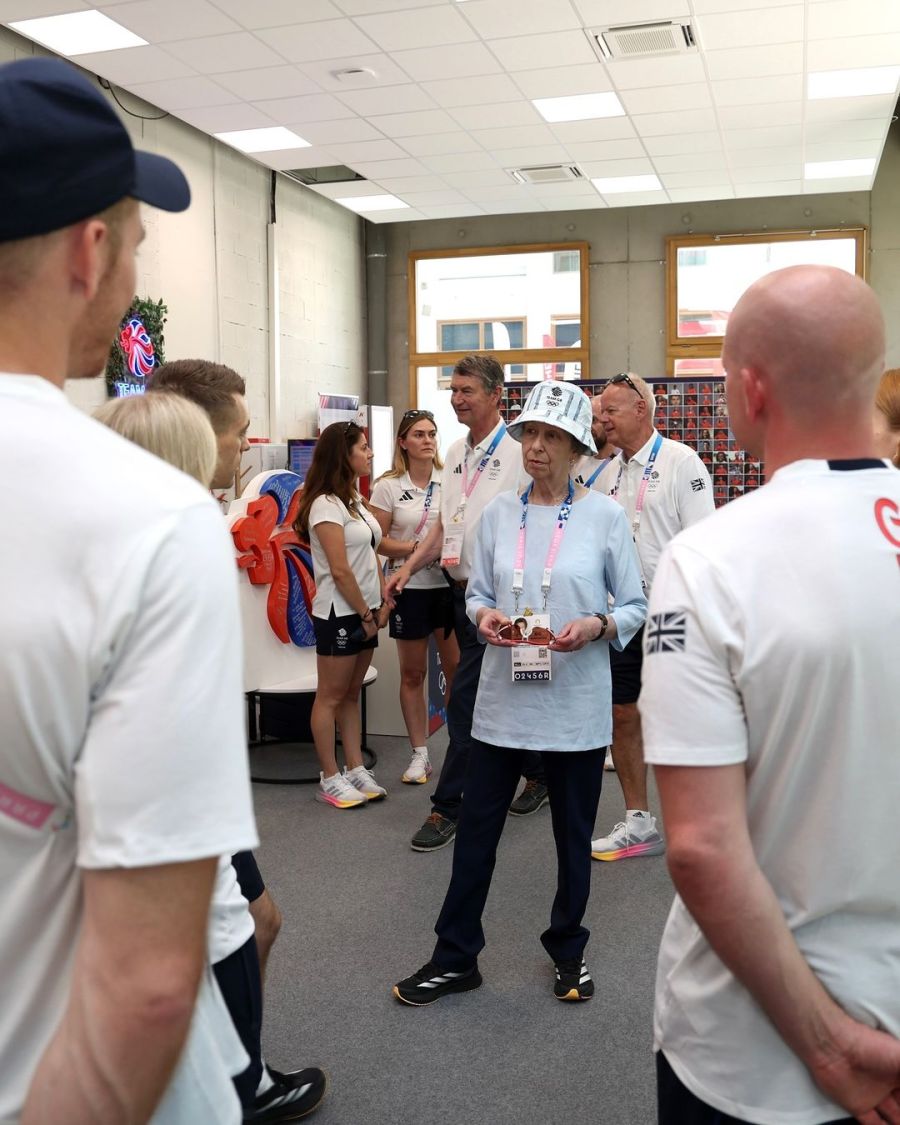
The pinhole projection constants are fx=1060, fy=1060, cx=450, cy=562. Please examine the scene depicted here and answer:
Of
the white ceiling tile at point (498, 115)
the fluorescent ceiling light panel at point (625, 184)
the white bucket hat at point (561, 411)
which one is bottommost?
the white bucket hat at point (561, 411)

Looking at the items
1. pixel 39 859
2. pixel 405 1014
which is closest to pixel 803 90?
pixel 405 1014

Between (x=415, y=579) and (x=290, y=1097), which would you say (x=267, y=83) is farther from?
(x=290, y=1097)

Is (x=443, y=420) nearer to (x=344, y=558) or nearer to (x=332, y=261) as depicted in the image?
(x=332, y=261)

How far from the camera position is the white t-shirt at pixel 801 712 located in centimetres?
105

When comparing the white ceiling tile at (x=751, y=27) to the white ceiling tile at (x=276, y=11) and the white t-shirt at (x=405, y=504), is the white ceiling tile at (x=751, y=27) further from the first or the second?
the white t-shirt at (x=405, y=504)

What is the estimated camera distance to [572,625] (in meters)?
2.72

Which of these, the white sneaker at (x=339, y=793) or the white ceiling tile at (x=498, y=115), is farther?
the white ceiling tile at (x=498, y=115)

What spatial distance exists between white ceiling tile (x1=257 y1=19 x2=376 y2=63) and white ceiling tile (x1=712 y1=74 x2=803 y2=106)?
231 cm

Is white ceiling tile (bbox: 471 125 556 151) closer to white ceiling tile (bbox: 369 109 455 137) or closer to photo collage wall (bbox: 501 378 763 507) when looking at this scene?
white ceiling tile (bbox: 369 109 455 137)

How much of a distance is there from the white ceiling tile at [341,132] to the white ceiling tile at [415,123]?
0.31ft

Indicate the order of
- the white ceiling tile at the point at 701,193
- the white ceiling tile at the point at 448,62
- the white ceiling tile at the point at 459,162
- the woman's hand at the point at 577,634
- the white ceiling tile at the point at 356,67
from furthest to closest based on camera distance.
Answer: the white ceiling tile at the point at 701,193 < the white ceiling tile at the point at 459,162 < the white ceiling tile at the point at 356,67 < the white ceiling tile at the point at 448,62 < the woman's hand at the point at 577,634

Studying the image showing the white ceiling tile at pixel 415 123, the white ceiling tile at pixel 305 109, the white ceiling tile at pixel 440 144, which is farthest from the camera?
the white ceiling tile at pixel 440 144

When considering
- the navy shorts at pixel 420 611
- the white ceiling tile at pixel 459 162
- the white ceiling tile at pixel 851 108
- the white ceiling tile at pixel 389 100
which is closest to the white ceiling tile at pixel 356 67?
the white ceiling tile at pixel 389 100

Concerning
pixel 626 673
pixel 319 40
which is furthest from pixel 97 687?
pixel 319 40
